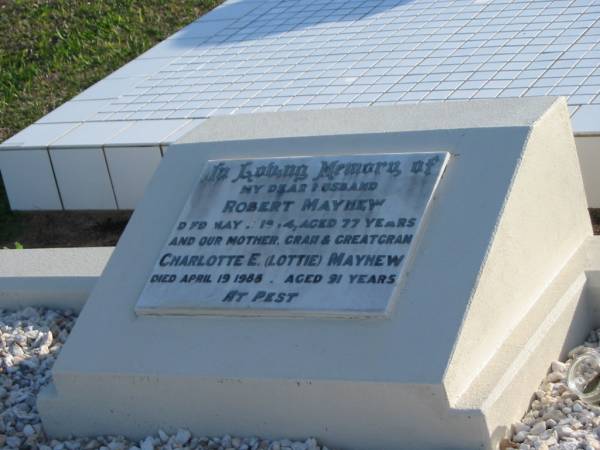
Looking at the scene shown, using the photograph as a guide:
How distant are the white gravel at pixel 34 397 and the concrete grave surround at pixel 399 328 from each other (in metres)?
0.04

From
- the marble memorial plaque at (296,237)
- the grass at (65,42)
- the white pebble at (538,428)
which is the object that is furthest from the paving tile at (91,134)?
the white pebble at (538,428)

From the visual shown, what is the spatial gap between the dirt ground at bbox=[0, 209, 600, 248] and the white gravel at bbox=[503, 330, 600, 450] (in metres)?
2.73

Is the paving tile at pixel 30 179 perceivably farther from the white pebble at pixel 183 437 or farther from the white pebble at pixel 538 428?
the white pebble at pixel 538 428

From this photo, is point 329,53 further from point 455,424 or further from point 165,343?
point 455,424

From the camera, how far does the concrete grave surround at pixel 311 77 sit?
211 inches

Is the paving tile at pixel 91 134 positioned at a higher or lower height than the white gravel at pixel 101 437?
lower

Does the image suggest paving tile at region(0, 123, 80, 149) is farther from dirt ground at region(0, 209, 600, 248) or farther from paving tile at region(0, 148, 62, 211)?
dirt ground at region(0, 209, 600, 248)

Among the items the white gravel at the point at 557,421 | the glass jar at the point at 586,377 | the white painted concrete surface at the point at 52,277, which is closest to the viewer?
the white gravel at the point at 557,421

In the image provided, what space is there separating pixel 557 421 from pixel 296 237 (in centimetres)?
87

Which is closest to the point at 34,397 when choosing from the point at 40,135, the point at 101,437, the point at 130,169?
the point at 101,437

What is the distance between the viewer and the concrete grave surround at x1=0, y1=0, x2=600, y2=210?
5.37 meters

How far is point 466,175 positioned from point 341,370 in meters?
0.68

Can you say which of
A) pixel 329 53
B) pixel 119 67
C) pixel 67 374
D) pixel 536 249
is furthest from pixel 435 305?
pixel 119 67

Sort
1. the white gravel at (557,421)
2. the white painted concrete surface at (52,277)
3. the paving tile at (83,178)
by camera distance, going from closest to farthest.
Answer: the white gravel at (557,421) < the white painted concrete surface at (52,277) < the paving tile at (83,178)
